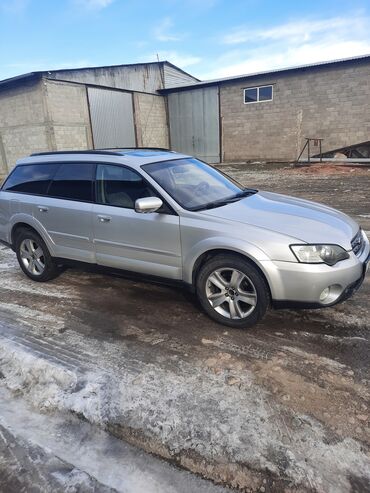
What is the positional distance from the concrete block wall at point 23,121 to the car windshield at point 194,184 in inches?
622

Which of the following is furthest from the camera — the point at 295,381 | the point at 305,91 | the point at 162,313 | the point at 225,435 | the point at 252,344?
the point at 305,91

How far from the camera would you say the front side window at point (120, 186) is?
4051 mm

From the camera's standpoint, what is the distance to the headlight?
3219 mm

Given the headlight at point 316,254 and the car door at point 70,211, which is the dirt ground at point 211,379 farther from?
the headlight at point 316,254

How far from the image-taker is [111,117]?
69.0ft

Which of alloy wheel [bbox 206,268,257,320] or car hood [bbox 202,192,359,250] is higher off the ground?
car hood [bbox 202,192,359,250]

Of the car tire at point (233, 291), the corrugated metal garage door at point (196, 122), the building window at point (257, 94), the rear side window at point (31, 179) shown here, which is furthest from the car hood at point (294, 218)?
the corrugated metal garage door at point (196, 122)

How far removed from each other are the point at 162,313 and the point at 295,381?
5.40 feet

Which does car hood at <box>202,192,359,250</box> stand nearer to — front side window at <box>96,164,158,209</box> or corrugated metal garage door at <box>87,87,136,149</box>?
front side window at <box>96,164,158,209</box>

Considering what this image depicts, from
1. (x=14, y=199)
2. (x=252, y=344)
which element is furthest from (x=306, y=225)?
(x=14, y=199)

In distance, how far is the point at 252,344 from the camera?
3350 millimetres

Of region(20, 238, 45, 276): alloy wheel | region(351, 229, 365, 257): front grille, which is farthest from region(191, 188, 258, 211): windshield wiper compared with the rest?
region(20, 238, 45, 276): alloy wheel

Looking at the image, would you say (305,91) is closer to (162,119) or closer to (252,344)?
(162,119)

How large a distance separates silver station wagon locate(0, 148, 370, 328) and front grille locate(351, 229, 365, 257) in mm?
16
